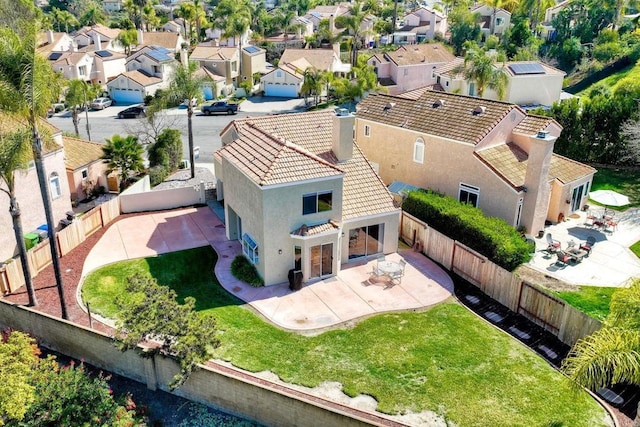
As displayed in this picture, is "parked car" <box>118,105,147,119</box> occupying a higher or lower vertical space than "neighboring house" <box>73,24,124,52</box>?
lower

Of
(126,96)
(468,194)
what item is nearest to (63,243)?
(468,194)

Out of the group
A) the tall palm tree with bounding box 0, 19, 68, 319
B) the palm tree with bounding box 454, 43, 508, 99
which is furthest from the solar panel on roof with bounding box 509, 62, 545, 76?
the tall palm tree with bounding box 0, 19, 68, 319

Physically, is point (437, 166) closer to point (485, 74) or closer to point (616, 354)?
point (485, 74)

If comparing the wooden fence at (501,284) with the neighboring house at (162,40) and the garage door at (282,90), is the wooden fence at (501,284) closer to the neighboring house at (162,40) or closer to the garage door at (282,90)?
the garage door at (282,90)

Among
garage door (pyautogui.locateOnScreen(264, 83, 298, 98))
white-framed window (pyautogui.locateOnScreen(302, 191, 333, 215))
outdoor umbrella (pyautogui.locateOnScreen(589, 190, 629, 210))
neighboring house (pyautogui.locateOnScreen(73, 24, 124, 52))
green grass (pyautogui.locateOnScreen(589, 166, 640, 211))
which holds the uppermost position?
neighboring house (pyautogui.locateOnScreen(73, 24, 124, 52))

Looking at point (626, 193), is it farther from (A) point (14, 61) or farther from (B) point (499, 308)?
(A) point (14, 61)

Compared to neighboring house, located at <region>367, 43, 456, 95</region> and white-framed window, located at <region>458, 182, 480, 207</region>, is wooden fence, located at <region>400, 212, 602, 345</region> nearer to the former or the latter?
white-framed window, located at <region>458, 182, 480, 207</region>
